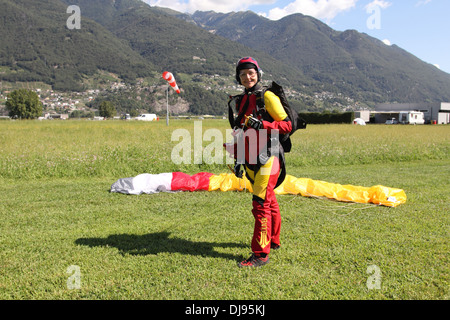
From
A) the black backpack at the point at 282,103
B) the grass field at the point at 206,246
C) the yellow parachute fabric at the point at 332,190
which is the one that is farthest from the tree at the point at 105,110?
the black backpack at the point at 282,103

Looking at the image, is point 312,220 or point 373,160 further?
point 373,160

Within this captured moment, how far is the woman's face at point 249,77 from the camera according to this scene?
4.14m

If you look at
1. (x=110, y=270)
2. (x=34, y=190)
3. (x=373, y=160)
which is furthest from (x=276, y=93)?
(x=373, y=160)

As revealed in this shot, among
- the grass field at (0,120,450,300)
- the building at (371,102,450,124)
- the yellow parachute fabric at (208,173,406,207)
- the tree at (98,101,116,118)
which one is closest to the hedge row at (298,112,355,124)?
the building at (371,102,450,124)

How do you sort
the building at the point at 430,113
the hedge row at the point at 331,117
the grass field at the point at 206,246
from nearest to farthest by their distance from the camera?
the grass field at the point at 206,246 → the hedge row at the point at 331,117 → the building at the point at 430,113

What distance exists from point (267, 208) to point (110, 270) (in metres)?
2.28

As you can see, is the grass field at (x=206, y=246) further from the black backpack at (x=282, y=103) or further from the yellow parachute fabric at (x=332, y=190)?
the black backpack at (x=282, y=103)

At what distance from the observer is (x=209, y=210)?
265 inches

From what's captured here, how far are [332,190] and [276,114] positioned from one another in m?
4.37

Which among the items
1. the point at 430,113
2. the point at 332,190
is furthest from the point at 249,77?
the point at 430,113

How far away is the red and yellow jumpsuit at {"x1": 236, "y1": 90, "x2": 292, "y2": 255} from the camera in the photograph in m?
4.01

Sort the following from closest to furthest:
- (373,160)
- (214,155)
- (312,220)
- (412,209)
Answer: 1. (312,220)
2. (412,209)
3. (214,155)
4. (373,160)

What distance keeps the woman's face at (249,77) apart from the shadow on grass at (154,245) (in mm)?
2531
